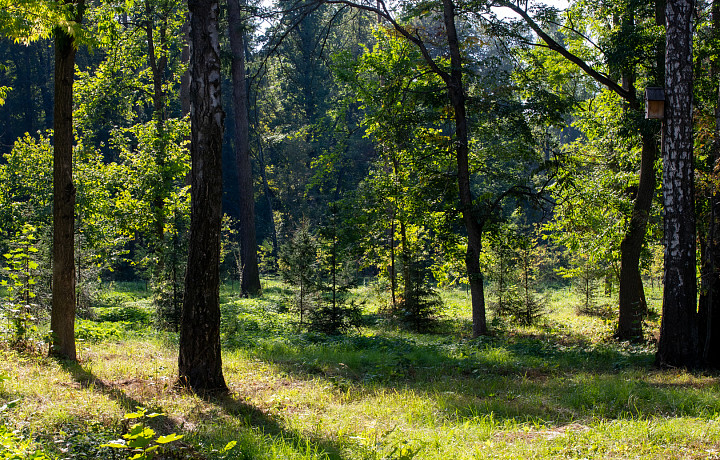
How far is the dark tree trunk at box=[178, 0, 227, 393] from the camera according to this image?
21.3 feet

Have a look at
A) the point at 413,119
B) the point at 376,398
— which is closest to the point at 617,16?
the point at 413,119

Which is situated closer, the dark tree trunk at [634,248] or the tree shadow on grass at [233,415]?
the tree shadow on grass at [233,415]

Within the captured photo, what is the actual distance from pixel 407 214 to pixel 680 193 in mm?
7237

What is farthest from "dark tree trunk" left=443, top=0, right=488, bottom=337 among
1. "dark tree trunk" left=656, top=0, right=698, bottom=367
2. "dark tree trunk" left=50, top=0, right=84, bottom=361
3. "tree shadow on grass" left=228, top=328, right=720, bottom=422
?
"dark tree trunk" left=50, top=0, right=84, bottom=361

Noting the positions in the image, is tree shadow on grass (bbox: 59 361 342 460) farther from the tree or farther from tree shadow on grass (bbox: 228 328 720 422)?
the tree

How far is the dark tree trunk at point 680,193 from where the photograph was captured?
841 cm

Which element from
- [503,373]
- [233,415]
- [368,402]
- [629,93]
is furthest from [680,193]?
[233,415]

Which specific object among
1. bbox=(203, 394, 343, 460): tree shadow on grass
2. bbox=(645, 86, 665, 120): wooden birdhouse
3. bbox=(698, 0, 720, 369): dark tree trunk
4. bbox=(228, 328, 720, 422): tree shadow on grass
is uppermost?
bbox=(645, 86, 665, 120): wooden birdhouse

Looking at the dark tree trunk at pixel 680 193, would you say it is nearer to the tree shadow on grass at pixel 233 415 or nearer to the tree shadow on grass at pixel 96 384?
the tree shadow on grass at pixel 233 415

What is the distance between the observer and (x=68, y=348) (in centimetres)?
794

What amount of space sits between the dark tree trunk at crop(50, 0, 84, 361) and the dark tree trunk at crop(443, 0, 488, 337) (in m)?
7.72

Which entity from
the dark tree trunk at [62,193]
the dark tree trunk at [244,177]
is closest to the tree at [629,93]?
the dark tree trunk at [62,193]

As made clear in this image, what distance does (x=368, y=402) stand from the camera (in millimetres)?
6477

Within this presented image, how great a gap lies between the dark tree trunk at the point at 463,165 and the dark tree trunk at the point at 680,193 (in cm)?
428
